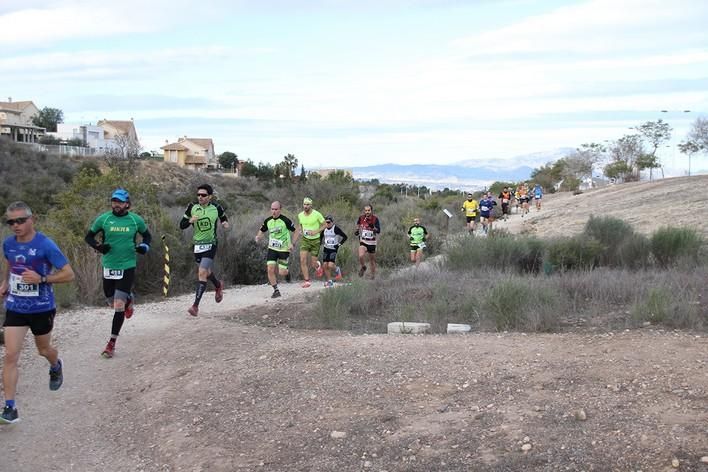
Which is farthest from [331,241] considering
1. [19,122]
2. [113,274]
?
[19,122]

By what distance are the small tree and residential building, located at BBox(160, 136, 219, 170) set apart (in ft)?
53.7

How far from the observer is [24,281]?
6488 millimetres

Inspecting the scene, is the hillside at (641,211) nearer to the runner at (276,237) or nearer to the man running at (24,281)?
the runner at (276,237)

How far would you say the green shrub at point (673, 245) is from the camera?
48.9ft

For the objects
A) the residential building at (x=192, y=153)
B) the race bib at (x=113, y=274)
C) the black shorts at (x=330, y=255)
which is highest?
the residential building at (x=192, y=153)

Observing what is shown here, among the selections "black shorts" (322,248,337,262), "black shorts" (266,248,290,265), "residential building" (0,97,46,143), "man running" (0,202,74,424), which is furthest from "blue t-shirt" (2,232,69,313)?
"residential building" (0,97,46,143)

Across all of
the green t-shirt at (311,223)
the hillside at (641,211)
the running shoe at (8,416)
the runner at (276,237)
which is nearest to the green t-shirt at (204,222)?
the runner at (276,237)

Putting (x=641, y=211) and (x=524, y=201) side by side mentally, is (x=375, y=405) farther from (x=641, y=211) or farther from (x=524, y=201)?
(x=524, y=201)

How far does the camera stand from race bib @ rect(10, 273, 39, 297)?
258 inches

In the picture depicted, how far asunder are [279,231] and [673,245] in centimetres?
798

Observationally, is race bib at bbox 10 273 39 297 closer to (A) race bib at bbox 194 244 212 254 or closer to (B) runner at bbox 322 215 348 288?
(A) race bib at bbox 194 244 212 254

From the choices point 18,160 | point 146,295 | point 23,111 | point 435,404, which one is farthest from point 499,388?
point 23,111

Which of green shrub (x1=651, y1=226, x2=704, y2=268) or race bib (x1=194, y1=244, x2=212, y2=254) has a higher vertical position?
race bib (x1=194, y1=244, x2=212, y2=254)

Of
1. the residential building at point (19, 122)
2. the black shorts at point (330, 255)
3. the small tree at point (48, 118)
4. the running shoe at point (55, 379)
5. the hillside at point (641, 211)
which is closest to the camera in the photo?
the running shoe at point (55, 379)
